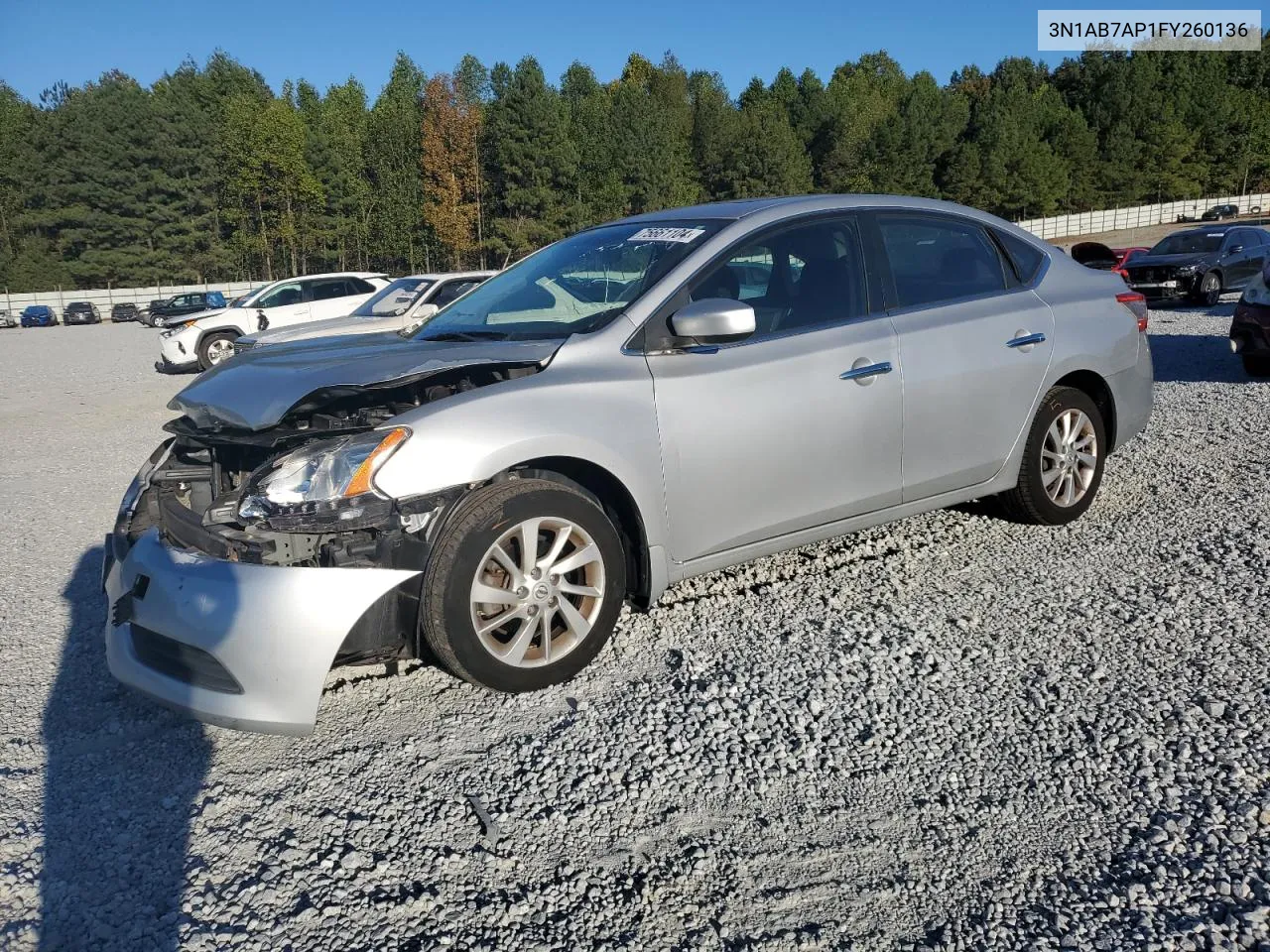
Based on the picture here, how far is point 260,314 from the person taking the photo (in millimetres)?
19391

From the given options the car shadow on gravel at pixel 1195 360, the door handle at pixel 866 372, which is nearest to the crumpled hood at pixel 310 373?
the door handle at pixel 866 372

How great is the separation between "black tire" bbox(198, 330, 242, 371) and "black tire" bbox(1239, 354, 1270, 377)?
16.1 meters

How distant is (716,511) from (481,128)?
2956 inches

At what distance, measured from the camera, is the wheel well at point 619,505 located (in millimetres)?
3570

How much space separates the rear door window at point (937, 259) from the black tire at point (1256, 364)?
6308 mm

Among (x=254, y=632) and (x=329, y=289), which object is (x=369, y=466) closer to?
(x=254, y=632)

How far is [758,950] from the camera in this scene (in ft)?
7.27

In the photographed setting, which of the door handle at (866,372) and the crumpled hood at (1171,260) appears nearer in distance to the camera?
the door handle at (866,372)

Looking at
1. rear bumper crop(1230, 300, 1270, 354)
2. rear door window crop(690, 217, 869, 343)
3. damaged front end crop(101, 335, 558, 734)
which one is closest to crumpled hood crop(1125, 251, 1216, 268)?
rear bumper crop(1230, 300, 1270, 354)

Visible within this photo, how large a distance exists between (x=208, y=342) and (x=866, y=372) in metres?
17.2

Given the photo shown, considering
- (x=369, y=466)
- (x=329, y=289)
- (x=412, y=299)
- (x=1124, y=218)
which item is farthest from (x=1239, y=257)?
(x=1124, y=218)

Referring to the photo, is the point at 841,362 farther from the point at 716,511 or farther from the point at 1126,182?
the point at 1126,182

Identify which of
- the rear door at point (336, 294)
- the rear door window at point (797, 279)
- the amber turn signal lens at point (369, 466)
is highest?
the rear door at point (336, 294)

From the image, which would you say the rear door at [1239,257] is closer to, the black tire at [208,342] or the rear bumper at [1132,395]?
the rear bumper at [1132,395]
